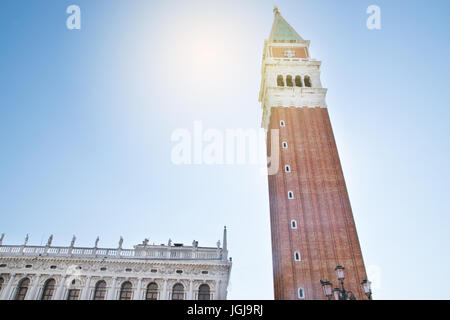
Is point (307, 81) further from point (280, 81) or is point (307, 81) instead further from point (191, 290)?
point (191, 290)

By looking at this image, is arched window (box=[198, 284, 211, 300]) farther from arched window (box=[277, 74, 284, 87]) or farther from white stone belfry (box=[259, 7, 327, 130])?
arched window (box=[277, 74, 284, 87])

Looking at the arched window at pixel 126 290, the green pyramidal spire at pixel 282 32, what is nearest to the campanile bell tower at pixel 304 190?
the green pyramidal spire at pixel 282 32

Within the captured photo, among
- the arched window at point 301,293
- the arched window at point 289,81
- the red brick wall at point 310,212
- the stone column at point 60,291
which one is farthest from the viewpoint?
the arched window at point 289,81

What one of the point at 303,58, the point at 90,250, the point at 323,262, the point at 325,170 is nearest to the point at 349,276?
the point at 323,262

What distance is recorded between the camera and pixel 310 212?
33.1 metres

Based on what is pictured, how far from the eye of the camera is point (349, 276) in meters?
29.0

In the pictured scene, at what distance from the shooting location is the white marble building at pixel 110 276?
27172 mm

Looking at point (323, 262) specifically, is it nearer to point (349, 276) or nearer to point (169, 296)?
point (349, 276)

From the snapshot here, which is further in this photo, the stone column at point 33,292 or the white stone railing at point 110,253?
the white stone railing at point 110,253

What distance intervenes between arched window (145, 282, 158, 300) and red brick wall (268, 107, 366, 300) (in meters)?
10.8

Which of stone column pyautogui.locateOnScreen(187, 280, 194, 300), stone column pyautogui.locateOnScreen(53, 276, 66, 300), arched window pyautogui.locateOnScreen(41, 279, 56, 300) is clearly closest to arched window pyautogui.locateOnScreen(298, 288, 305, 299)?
stone column pyautogui.locateOnScreen(187, 280, 194, 300)

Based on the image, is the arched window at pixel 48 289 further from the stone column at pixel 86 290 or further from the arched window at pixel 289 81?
the arched window at pixel 289 81
